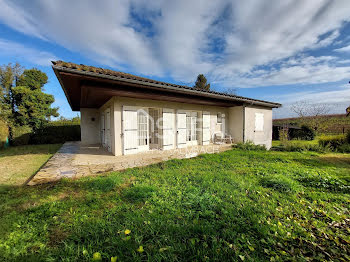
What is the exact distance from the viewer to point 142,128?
262 inches

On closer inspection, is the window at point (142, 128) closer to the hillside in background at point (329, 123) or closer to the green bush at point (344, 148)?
the green bush at point (344, 148)

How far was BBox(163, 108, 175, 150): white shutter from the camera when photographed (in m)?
6.80

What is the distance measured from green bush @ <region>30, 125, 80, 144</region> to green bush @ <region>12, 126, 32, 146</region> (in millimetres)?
684

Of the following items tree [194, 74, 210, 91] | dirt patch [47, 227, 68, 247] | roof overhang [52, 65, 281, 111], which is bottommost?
dirt patch [47, 227, 68, 247]

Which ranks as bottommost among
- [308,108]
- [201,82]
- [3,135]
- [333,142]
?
[333,142]

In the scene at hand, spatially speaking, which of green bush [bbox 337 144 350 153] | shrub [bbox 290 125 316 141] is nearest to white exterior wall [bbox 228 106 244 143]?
green bush [bbox 337 144 350 153]

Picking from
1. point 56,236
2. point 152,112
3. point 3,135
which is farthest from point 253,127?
point 3,135

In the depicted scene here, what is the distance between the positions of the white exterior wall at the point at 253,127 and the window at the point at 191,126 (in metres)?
3.22

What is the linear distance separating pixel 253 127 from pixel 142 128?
273 inches

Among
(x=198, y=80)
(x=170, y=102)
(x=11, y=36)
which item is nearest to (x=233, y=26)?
(x=170, y=102)

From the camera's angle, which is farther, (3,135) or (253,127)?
(253,127)

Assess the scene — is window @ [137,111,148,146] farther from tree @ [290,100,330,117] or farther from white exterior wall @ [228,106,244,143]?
tree @ [290,100,330,117]

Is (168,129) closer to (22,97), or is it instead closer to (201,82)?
(22,97)

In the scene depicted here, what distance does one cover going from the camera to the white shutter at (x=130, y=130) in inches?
230
